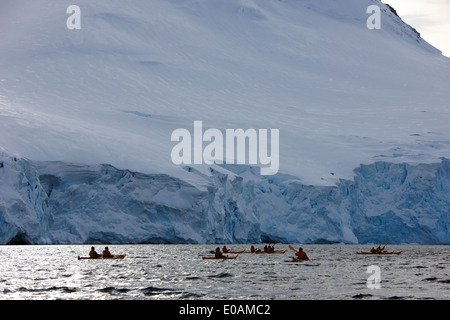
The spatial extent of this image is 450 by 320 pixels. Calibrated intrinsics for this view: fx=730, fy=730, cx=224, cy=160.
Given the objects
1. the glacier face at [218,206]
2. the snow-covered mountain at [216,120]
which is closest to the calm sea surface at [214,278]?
the glacier face at [218,206]

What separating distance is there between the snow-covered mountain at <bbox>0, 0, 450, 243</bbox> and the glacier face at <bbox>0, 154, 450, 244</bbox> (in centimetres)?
10

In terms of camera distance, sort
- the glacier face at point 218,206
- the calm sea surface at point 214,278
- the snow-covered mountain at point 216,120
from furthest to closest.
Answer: the snow-covered mountain at point 216,120 < the glacier face at point 218,206 < the calm sea surface at point 214,278

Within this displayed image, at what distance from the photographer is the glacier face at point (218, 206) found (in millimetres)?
46812

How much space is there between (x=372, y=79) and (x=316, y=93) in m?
13.3

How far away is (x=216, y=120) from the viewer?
76.4m

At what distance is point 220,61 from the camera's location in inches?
3883

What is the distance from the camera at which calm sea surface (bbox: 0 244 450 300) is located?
917 inches

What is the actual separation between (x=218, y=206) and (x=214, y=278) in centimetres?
2442

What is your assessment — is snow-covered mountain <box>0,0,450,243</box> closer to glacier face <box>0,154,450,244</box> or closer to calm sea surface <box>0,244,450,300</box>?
glacier face <box>0,154,450,244</box>

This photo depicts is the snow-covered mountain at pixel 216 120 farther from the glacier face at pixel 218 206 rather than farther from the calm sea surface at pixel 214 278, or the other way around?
the calm sea surface at pixel 214 278

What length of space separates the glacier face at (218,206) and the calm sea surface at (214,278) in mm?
7100

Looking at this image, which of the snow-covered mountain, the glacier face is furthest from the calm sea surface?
the snow-covered mountain

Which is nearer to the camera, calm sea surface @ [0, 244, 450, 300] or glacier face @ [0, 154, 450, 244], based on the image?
calm sea surface @ [0, 244, 450, 300]
